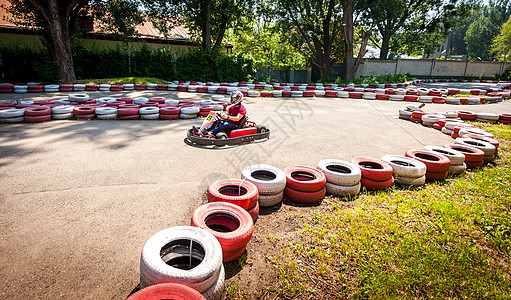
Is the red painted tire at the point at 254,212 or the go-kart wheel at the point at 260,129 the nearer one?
the red painted tire at the point at 254,212

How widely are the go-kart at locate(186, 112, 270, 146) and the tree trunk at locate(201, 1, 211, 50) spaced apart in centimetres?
1583

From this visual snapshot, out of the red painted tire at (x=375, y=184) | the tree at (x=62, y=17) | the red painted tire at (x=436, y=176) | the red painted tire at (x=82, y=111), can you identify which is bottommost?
the red painted tire at (x=375, y=184)

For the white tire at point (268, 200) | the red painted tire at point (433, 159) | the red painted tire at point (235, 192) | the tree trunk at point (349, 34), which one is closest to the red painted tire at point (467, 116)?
the red painted tire at point (433, 159)

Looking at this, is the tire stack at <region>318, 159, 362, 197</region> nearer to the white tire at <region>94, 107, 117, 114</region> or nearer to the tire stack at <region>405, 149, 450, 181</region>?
the tire stack at <region>405, 149, 450, 181</region>

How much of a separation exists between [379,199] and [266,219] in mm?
1592

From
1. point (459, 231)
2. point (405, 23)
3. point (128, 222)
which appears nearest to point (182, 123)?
point (128, 222)

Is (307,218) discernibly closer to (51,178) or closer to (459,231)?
(459,231)

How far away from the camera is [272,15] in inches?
834

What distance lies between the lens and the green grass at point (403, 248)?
6.96 ft

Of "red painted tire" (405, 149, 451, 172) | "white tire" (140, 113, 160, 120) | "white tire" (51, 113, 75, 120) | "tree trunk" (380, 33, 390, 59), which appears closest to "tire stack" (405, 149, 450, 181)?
"red painted tire" (405, 149, 451, 172)

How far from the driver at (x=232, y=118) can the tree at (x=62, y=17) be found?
14434 millimetres

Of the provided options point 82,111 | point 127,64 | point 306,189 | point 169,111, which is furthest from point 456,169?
point 127,64

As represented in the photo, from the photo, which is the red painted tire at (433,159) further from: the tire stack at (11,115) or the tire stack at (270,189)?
the tire stack at (11,115)

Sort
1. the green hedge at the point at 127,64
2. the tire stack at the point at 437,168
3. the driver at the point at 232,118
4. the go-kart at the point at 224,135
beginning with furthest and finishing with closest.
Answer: the green hedge at the point at 127,64
the driver at the point at 232,118
the go-kart at the point at 224,135
the tire stack at the point at 437,168
